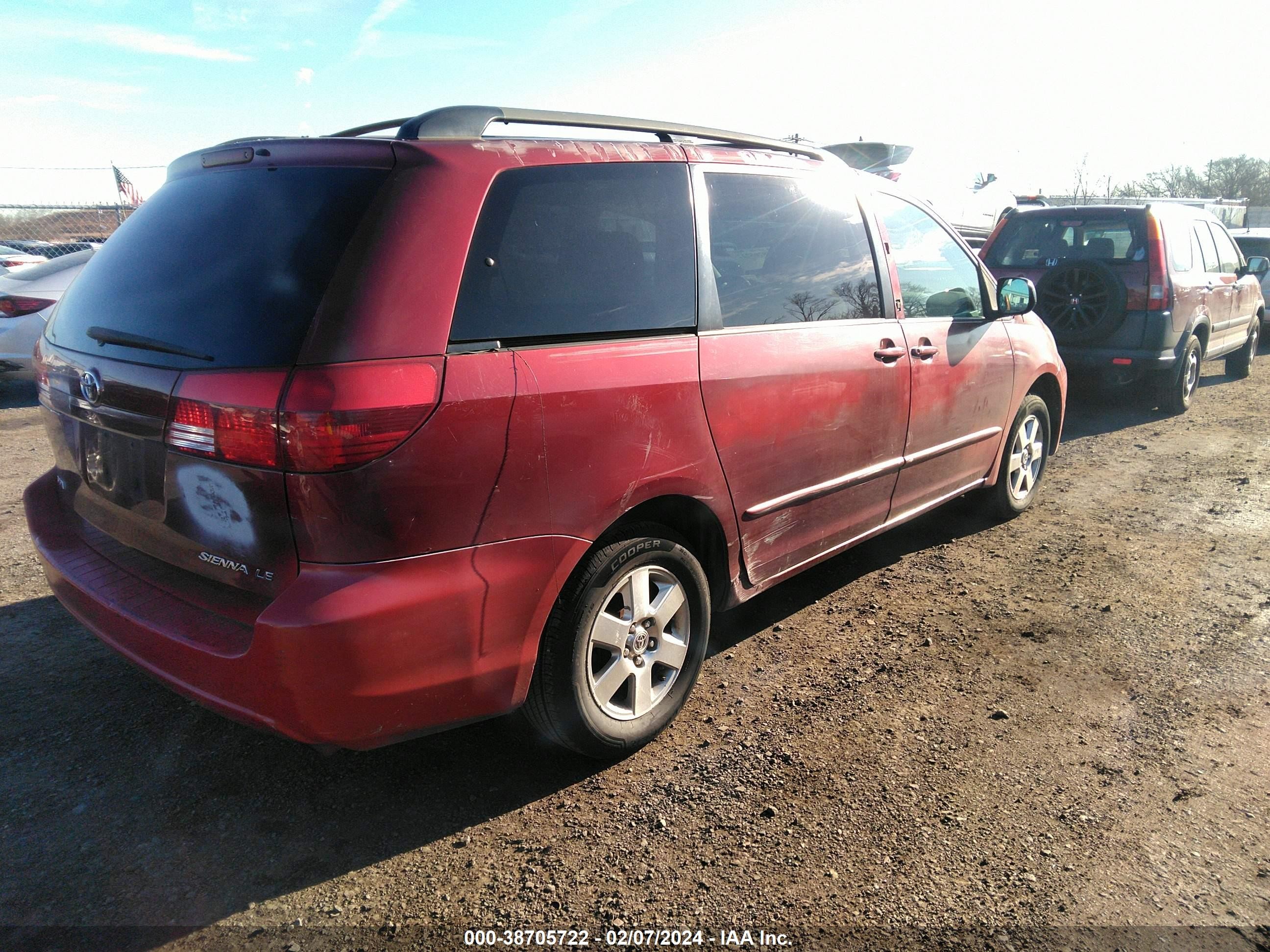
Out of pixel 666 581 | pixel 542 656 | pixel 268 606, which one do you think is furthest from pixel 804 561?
pixel 268 606

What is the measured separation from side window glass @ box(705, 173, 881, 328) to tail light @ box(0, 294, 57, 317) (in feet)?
23.9

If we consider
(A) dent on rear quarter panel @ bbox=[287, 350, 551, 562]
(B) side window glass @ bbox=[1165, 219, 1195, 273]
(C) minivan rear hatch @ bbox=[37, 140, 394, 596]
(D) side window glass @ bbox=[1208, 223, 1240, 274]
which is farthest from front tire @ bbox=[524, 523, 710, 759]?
(D) side window glass @ bbox=[1208, 223, 1240, 274]

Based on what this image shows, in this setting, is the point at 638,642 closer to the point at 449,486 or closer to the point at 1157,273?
the point at 449,486

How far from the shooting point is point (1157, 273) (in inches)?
293

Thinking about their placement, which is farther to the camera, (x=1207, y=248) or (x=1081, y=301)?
(x=1207, y=248)

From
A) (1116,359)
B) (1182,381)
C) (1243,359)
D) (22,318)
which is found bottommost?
(1243,359)

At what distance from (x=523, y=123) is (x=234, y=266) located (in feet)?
3.03

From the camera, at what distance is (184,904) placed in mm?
2184

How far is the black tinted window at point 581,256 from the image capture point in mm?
2328

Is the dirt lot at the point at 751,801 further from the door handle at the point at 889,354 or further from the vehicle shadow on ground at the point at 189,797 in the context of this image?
the door handle at the point at 889,354

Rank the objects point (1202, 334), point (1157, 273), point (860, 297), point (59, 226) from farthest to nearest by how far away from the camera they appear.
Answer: point (59, 226) → point (1202, 334) → point (1157, 273) → point (860, 297)

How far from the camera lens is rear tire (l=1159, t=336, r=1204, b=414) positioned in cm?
793

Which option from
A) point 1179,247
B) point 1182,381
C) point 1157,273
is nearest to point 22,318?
point 1157,273

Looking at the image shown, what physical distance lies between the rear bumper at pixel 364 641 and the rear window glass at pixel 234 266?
59cm
